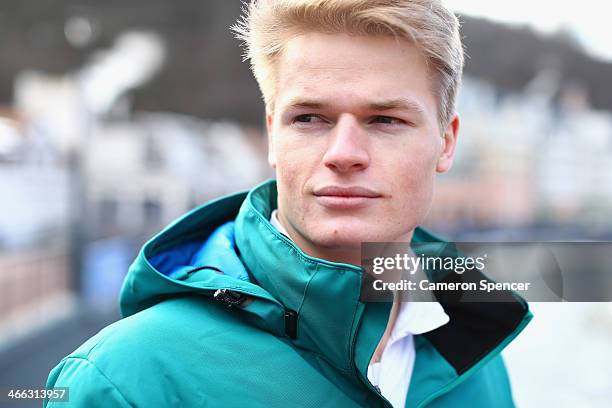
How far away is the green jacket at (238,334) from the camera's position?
873 millimetres

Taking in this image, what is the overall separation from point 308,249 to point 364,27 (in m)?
0.38

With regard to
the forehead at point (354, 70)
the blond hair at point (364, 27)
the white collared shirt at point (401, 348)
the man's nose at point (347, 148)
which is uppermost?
the blond hair at point (364, 27)

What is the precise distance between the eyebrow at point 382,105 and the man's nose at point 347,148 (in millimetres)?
39

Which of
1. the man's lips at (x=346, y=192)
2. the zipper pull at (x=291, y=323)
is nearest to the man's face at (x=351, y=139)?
the man's lips at (x=346, y=192)

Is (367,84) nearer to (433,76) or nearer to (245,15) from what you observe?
(433,76)

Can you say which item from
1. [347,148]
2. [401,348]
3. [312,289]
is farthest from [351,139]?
[401,348]

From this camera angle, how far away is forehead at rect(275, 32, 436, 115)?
3.24ft

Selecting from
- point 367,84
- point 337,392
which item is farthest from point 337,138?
point 337,392

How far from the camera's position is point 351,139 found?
3.18 feet

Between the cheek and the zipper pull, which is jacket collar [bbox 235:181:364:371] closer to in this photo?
the zipper pull

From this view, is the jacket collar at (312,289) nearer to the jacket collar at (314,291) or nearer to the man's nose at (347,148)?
the jacket collar at (314,291)

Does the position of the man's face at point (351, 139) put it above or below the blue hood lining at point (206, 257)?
above

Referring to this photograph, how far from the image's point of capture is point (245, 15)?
50.8 inches

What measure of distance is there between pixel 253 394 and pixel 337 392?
137mm
